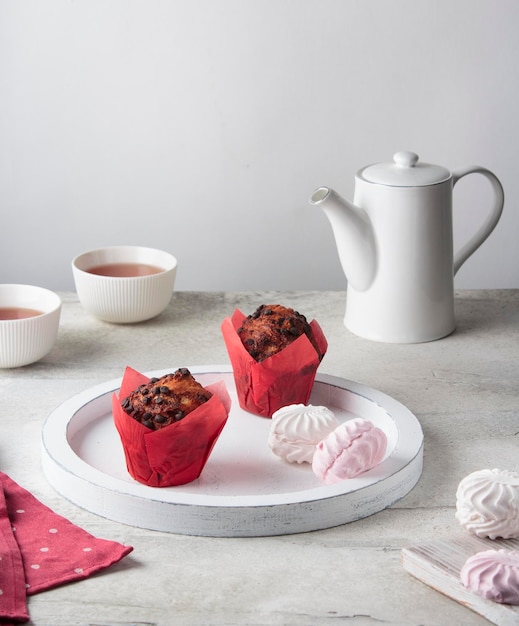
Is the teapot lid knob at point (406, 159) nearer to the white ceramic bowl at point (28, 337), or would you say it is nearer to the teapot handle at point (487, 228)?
the teapot handle at point (487, 228)

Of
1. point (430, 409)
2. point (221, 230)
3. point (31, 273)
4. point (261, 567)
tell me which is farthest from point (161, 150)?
point (261, 567)

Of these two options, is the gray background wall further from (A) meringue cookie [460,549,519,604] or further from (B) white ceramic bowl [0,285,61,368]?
(A) meringue cookie [460,549,519,604]

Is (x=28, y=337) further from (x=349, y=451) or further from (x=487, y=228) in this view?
(x=487, y=228)

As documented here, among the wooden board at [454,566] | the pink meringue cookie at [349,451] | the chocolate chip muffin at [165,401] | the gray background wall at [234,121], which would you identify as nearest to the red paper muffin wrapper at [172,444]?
the chocolate chip muffin at [165,401]

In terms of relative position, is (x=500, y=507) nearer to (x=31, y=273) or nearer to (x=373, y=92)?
(x=373, y=92)

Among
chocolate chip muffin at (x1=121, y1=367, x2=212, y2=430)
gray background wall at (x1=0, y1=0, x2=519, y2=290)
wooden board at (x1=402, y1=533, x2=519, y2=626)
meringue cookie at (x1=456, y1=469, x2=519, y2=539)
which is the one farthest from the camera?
gray background wall at (x1=0, y1=0, x2=519, y2=290)

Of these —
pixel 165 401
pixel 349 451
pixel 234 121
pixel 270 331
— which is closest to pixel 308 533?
pixel 349 451

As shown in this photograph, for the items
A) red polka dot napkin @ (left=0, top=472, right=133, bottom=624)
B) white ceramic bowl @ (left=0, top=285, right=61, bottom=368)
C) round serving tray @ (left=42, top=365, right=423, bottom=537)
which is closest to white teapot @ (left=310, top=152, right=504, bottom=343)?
round serving tray @ (left=42, top=365, right=423, bottom=537)

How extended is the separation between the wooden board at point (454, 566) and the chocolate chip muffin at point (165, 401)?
28 centimetres

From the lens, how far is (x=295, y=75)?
1937mm

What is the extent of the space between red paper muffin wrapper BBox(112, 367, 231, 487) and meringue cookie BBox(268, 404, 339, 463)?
0.08 m

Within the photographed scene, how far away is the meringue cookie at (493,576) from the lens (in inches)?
32.0

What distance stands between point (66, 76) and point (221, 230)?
0.44m

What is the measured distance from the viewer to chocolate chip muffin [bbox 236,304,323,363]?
3.99ft
